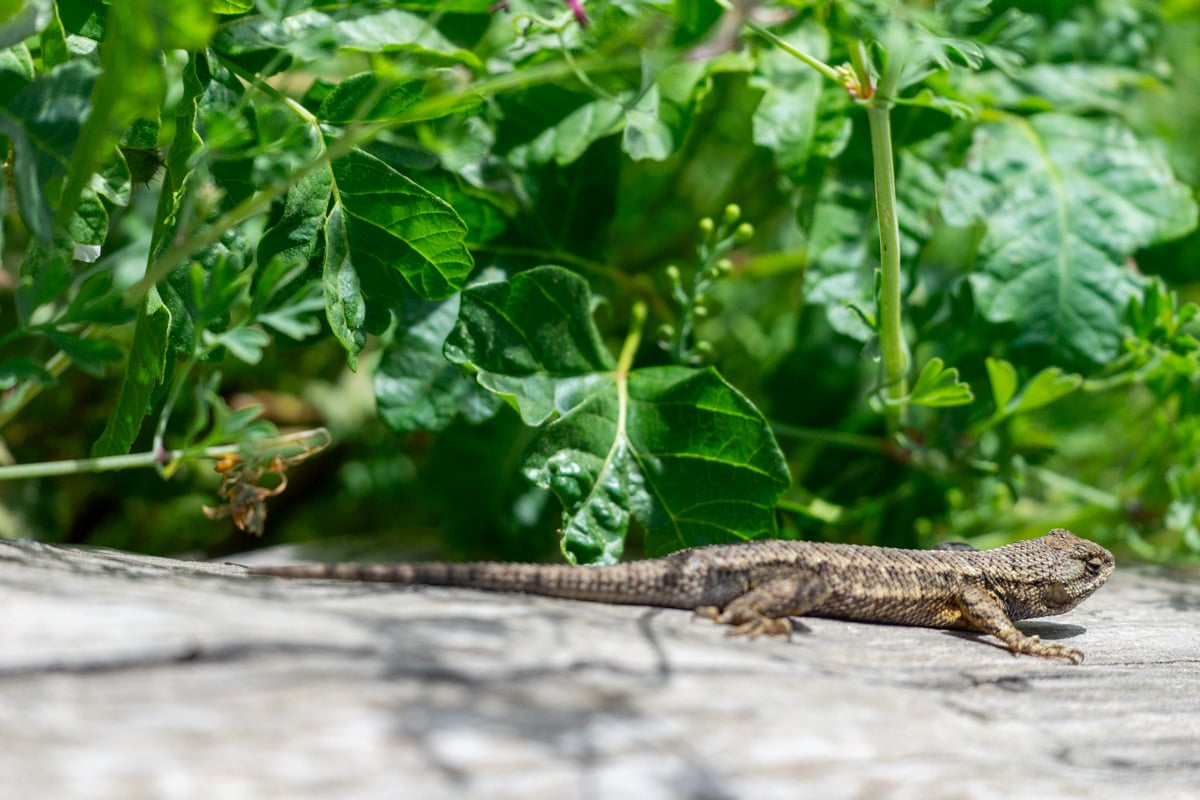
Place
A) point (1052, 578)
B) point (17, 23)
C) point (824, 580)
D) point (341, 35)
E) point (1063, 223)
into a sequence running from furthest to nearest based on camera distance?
1. point (1063, 223)
2. point (1052, 578)
3. point (341, 35)
4. point (824, 580)
5. point (17, 23)

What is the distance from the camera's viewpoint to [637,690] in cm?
215

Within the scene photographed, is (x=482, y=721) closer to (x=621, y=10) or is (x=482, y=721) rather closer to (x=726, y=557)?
(x=726, y=557)

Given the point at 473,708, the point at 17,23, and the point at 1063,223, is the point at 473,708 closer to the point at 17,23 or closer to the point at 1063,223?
the point at 17,23

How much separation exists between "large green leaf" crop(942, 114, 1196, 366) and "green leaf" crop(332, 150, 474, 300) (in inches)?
86.1

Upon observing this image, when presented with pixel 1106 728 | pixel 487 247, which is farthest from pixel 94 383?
pixel 1106 728

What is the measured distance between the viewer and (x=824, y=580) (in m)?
Result: 3.37

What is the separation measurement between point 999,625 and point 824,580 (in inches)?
24.0

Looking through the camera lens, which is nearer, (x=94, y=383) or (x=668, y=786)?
(x=668, y=786)

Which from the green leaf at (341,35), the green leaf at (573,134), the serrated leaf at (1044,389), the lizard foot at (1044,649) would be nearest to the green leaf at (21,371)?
the green leaf at (341,35)

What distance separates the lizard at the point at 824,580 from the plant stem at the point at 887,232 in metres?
0.61

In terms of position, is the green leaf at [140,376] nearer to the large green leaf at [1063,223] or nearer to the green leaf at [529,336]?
the green leaf at [529,336]

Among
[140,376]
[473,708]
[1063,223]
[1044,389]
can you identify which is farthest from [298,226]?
[1063,223]

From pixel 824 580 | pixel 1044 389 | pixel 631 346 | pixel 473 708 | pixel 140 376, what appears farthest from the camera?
pixel 631 346

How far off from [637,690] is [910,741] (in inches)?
23.7
